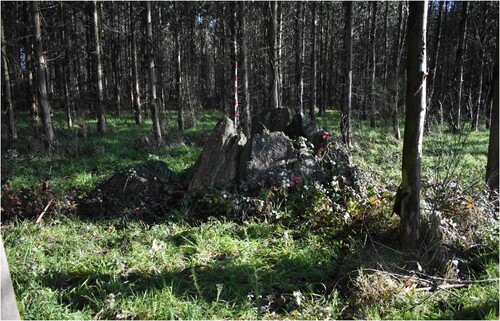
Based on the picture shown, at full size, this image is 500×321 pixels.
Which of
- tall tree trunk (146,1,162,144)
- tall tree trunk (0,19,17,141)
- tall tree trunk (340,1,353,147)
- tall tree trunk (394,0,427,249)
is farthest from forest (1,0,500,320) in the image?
tall tree trunk (0,19,17,141)

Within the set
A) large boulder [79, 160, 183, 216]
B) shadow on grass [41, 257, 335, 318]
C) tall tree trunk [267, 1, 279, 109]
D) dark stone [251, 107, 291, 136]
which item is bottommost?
shadow on grass [41, 257, 335, 318]

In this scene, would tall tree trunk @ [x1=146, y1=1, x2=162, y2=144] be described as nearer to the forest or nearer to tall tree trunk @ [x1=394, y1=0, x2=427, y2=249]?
the forest

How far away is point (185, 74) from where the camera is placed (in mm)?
23500

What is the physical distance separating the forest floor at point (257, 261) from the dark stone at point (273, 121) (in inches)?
77.1

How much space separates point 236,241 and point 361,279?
1799 millimetres

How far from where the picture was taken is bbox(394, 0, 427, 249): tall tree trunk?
3.91 metres

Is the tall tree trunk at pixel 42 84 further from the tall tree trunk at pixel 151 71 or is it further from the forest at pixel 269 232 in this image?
the tall tree trunk at pixel 151 71

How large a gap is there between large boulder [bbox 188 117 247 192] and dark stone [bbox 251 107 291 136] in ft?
3.75

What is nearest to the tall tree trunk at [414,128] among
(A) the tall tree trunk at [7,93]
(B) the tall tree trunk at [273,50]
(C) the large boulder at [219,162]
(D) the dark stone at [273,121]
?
(C) the large boulder at [219,162]

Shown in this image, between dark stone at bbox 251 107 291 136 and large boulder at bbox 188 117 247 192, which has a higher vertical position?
dark stone at bbox 251 107 291 136

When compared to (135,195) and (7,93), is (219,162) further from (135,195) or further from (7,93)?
(7,93)

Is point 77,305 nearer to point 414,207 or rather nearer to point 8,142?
point 414,207

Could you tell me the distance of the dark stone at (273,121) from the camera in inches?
296

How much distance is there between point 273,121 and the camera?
25.0 feet
